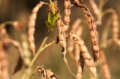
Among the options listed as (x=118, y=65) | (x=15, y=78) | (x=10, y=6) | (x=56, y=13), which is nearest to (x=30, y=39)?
(x=56, y=13)

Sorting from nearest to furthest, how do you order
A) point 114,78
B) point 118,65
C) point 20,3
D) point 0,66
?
point 0,66
point 114,78
point 118,65
point 20,3

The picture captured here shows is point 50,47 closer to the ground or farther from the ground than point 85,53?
closer to the ground

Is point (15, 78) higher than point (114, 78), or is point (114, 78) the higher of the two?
point (15, 78)

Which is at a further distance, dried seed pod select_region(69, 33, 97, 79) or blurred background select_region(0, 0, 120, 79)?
blurred background select_region(0, 0, 120, 79)

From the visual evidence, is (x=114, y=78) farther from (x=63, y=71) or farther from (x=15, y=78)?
(x=15, y=78)

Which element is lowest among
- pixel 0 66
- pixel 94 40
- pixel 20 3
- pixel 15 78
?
pixel 15 78

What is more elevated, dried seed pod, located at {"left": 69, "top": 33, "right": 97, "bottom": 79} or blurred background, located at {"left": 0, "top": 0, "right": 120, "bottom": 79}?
dried seed pod, located at {"left": 69, "top": 33, "right": 97, "bottom": 79}

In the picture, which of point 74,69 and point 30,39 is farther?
point 74,69

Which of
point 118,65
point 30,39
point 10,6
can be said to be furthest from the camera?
point 10,6

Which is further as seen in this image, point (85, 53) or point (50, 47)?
point (50, 47)

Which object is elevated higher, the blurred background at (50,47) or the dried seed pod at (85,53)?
the dried seed pod at (85,53)

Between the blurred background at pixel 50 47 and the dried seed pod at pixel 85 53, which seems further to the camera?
the blurred background at pixel 50 47
